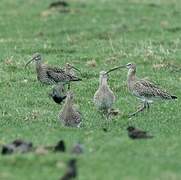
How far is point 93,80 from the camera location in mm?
22203

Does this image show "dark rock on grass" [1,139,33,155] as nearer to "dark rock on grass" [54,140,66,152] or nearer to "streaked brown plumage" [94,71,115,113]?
"dark rock on grass" [54,140,66,152]

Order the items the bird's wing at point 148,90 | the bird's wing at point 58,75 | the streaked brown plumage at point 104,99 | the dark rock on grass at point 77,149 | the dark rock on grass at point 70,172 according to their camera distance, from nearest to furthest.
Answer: the dark rock on grass at point 70,172 → the dark rock on grass at point 77,149 → the streaked brown plumage at point 104,99 → the bird's wing at point 148,90 → the bird's wing at point 58,75

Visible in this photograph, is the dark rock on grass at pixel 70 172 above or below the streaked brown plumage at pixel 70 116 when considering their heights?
above

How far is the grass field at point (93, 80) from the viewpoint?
41.0 feet

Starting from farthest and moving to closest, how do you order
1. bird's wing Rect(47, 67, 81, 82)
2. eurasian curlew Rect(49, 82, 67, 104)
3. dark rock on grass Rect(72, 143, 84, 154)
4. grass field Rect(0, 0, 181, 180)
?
bird's wing Rect(47, 67, 81, 82) < eurasian curlew Rect(49, 82, 67, 104) < dark rock on grass Rect(72, 143, 84, 154) < grass field Rect(0, 0, 181, 180)

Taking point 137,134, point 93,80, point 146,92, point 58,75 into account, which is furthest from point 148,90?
point 93,80

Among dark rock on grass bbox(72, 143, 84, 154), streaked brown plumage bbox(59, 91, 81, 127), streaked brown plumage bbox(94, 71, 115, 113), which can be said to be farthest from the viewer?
streaked brown plumage bbox(94, 71, 115, 113)

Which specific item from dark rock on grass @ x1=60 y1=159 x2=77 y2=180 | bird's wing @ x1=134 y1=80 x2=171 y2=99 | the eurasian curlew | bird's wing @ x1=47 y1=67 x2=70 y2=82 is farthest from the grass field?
bird's wing @ x1=47 y1=67 x2=70 y2=82

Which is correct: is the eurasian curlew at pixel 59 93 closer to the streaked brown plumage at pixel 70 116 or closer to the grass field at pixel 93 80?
the grass field at pixel 93 80

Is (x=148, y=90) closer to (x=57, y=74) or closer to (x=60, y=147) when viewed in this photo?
(x=57, y=74)

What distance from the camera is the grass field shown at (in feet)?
41.0

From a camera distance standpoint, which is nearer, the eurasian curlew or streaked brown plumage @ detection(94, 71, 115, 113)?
streaked brown plumage @ detection(94, 71, 115, 113)

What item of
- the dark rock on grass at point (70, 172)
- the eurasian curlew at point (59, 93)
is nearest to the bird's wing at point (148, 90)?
the eurasian curlew at point (59, 93)

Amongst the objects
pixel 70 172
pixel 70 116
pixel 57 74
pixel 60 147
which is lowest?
pixel 70 116
